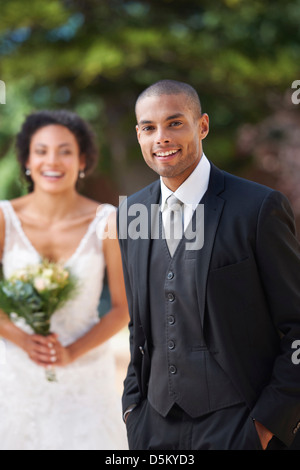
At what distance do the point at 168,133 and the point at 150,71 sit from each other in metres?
11.4

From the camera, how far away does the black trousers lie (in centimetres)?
239

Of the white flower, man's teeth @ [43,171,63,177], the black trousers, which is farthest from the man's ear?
man's teeth @ [43,171,63,177]

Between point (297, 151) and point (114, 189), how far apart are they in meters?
4.04

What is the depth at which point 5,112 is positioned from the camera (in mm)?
14359

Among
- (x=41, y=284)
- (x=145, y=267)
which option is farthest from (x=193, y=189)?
(x=41, y=284)

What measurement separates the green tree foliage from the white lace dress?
304 inches

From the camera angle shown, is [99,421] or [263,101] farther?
[263,101]

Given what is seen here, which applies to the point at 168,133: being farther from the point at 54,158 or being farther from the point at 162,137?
the point at 54,158

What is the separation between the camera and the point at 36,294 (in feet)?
13.5

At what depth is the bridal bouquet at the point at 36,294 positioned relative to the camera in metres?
4.08

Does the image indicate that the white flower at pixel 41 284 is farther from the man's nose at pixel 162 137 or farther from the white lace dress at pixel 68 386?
the man's nose at pixel 162 137

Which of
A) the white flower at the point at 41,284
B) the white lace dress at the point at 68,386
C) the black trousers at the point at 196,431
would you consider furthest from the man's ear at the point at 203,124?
the white lace dress at the point at 68,386

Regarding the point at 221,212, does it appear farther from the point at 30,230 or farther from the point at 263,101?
the point at 263,101
